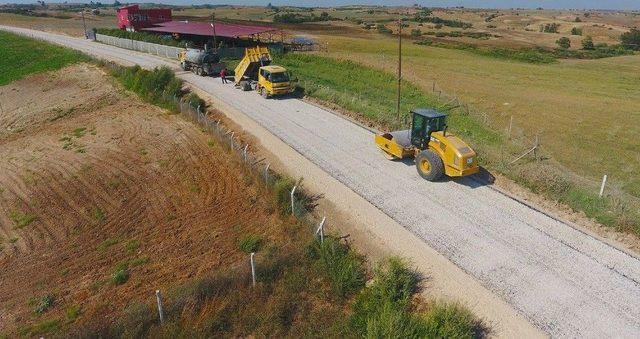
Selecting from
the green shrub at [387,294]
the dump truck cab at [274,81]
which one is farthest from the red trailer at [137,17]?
the green shrub at [387,294]

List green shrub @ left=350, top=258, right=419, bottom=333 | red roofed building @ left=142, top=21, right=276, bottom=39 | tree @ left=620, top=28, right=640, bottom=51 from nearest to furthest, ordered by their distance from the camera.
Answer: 1. green shrub @ left=350, top=258, right=419, bottom=333
2. red roofed building @ left=142, top=21, right=276, bottom=39
3. tree @ left=620, top=28, right=640, bottom=51

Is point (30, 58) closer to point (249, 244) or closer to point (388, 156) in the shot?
point (388, 156)

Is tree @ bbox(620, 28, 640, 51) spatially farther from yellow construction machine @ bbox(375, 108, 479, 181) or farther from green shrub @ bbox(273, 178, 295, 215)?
green shrub @ bbox(273, 178, 295, 215)

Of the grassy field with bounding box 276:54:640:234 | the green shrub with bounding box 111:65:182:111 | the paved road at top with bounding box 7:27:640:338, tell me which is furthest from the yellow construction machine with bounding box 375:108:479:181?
the green shrub with bounding box 111:65:182:111

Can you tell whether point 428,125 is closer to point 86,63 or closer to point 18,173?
point 18,173

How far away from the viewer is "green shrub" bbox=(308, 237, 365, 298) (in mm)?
11281

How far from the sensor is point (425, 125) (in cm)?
1677

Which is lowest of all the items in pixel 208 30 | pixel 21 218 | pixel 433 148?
pixel 21 218

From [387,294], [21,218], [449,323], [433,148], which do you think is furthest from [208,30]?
[449,323]

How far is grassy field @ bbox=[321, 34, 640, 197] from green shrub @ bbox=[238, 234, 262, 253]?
15.3 m

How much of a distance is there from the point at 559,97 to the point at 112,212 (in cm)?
3699

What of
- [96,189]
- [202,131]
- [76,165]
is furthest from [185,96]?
[96,189]

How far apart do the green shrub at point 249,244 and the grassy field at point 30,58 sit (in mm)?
40269

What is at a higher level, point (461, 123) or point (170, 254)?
point (461, 123)
